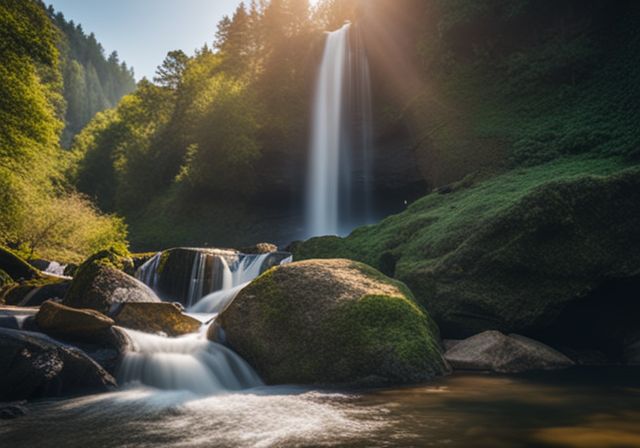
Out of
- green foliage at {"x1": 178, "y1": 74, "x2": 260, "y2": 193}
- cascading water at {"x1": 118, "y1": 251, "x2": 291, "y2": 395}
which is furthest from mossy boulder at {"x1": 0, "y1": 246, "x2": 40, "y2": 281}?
green foliage at {"x1": 178, "y1": 74, "x2": 260, "y2": 193}

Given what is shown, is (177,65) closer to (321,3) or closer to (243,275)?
(321,3)

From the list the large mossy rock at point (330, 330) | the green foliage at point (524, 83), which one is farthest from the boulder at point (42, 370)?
the green foliage at point (524, 83)

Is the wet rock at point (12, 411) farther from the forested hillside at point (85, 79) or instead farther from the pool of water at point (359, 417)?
the forested hillside at point (85, 79)

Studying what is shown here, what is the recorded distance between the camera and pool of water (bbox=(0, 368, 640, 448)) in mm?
4098

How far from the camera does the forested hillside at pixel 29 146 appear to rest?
58.0ft

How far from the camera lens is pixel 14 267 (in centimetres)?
1581

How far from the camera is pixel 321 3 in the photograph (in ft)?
142

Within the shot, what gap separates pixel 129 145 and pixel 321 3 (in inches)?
968

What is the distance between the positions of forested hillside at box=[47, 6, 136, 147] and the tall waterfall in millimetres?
75509

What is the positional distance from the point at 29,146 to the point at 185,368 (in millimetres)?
16443

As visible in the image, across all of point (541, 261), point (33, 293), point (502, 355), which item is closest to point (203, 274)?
point (33, 293)

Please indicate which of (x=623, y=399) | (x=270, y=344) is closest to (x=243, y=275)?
(x=270, y=344)

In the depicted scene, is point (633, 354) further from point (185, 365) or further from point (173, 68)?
point (173, 68)

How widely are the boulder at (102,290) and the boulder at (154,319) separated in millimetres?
1236
